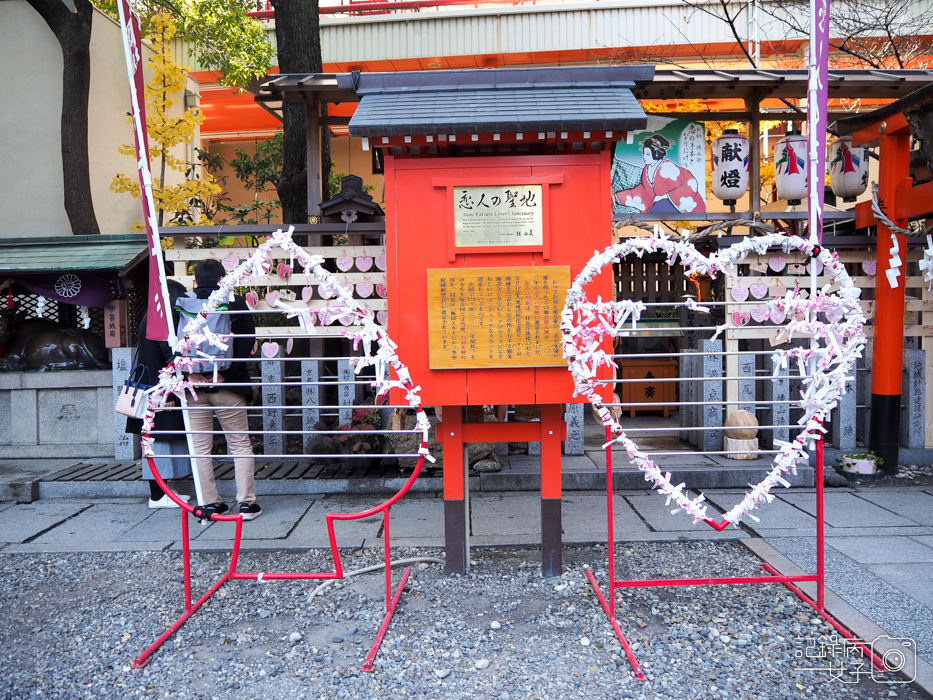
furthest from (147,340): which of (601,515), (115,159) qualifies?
(115,159)

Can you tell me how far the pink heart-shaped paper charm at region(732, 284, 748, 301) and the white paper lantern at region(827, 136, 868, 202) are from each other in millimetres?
1949

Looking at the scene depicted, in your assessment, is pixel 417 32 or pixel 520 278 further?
pixel 417 32

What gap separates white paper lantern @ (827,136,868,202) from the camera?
24.9 ft

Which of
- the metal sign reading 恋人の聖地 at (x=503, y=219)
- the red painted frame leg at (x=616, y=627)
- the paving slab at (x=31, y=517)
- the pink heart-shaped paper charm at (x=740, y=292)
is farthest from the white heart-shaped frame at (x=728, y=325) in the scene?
the paving slab at (x=31, y=517)

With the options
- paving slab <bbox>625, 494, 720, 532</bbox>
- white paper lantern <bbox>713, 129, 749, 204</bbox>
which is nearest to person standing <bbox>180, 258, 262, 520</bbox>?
paving slab <bbox>625, 494, 720, 532</bbox>

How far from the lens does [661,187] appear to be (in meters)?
7.41

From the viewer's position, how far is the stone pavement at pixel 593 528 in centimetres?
463

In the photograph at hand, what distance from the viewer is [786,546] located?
520 cm

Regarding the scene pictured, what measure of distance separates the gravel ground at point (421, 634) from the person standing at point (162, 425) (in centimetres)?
139

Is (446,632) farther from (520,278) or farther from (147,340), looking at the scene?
(147,340)

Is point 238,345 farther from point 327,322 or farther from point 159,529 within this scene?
point 327,322

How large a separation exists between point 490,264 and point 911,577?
12.1 feet

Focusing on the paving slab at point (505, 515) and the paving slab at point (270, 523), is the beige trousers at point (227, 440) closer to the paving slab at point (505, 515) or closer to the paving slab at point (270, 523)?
the paving slab at point (270, 523)

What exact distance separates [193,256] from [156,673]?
15.9 feet
